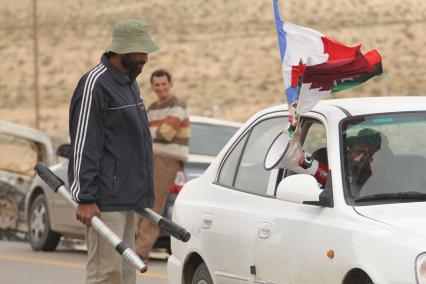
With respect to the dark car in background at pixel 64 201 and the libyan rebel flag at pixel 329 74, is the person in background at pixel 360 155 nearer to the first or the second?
the libyan rebel flag at pixel 329 74

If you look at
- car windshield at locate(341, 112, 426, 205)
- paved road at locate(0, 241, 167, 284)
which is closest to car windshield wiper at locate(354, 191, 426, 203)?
car windshield at locate(341, 112, 426, 205)

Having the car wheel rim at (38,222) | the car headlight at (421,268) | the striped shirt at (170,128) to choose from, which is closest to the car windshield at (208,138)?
the striped shirt at (170,128)

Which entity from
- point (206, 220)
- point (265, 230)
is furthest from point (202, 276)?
point (265, 230)

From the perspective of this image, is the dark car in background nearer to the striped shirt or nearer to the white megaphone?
the striped shirt

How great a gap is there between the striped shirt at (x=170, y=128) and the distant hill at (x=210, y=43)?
4297cm

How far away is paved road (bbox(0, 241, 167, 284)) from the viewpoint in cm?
1245

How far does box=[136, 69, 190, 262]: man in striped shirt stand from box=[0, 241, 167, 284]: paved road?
39cm

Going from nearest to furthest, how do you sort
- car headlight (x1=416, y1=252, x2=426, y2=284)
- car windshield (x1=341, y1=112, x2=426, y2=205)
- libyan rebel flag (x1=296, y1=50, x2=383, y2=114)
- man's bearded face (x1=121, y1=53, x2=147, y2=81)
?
car headlight (x1=416, y1=252, x2=426, y2=284), car windshield (x1=341, y1=112, x2=426, y2=205), libyan rebel flag (x1=296, y1=50, x2=383, y2=114), man's bearded face (x1=121, y1=53, x2=147, y2=81)

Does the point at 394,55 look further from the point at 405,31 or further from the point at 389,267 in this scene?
the point at 389,267

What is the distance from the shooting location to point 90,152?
7508 millimetres

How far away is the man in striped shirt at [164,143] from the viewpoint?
1365 centimetres

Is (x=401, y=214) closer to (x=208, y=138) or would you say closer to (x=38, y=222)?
(x=208, y=138)

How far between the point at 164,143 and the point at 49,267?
170cm

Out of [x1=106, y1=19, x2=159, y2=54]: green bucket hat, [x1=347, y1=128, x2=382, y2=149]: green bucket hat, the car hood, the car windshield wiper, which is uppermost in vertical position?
[x1=106, y1=19, x2=159, y2=54]: green bucket hat
